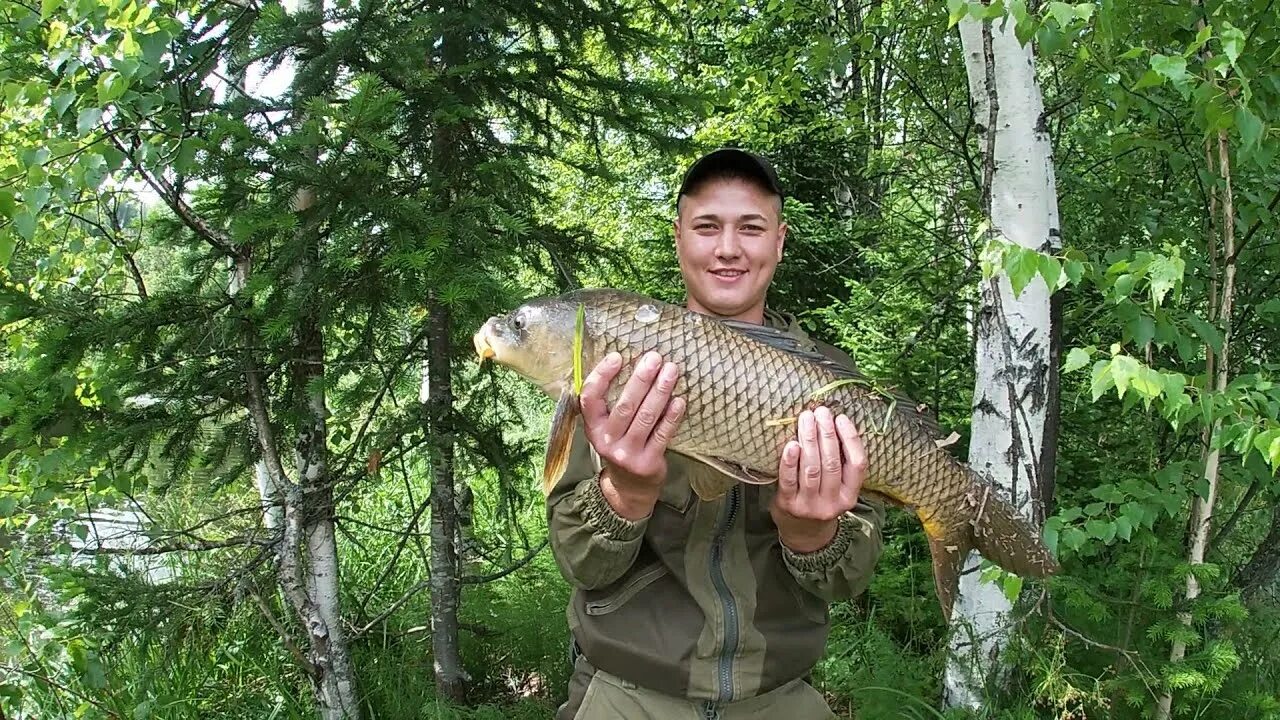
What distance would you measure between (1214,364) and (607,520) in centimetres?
261

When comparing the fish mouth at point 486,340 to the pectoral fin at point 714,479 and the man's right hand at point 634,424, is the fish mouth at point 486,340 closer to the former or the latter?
the man's right hand at point 634,424

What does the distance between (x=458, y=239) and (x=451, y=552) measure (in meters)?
1.66

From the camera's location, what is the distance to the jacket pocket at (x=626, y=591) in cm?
209

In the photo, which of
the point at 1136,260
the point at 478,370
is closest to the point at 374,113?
the point at 478,370

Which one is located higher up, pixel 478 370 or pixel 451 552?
pixel 478 370

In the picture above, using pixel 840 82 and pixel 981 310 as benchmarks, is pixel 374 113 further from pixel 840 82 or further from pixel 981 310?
pixel 840 82

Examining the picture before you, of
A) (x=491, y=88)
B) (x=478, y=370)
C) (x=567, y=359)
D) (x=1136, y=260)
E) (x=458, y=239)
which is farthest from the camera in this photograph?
(x=478, y=370)

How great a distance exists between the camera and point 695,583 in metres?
2.06

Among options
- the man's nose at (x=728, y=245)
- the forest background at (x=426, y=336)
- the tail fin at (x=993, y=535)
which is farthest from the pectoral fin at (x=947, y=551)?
the man's nose at (x=728, y=245)

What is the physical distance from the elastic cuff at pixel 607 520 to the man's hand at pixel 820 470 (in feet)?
1.16

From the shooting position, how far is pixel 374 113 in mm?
2582

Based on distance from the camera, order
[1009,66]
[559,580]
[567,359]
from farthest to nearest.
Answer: [559,580], [1009,66], [567,359]

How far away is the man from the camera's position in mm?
1906

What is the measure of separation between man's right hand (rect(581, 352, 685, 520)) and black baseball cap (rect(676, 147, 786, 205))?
2.32 ft
